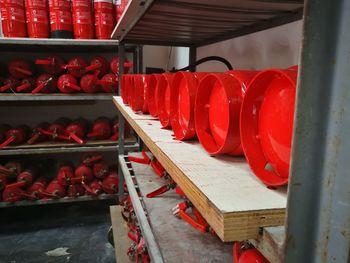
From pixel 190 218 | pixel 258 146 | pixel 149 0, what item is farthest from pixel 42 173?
pixel 258 146

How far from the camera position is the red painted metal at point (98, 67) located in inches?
104

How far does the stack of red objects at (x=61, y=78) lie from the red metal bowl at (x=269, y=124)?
2117 mm

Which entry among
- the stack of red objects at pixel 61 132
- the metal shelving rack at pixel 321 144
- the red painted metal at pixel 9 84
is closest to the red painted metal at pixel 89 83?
the stack of red objects at pixel 61 132

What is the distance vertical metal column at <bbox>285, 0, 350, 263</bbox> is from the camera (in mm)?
320

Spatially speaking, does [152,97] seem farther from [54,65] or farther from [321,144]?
[54,65]

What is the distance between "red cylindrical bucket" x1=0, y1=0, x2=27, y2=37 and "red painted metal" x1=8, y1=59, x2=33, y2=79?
0.23 m

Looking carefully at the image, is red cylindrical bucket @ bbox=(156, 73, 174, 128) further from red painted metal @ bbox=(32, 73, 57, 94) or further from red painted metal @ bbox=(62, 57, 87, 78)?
red painted metal @ bbox=(32, 73, 57, 94)

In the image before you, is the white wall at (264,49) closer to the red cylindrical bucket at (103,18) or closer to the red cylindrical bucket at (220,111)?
the red cylindrical bucket at (220,111)

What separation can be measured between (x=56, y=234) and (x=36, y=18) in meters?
1.86

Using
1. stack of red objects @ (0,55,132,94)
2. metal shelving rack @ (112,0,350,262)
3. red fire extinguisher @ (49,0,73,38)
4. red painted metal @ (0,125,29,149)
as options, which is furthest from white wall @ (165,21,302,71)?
red painted metal @ (0,125,29,149)

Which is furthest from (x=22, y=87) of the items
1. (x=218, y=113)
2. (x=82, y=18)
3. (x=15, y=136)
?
(x=218, y=113)

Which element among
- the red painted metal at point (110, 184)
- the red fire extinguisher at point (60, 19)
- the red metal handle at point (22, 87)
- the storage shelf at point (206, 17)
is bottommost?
the red painted metal at point (110, 184)

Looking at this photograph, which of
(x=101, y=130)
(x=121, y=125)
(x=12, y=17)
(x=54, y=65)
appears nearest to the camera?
(x=121, y=125)

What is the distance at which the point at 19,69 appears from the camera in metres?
2.63
